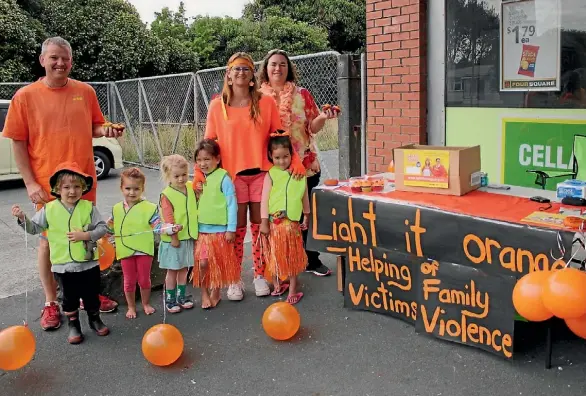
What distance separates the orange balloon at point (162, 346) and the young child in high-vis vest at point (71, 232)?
716 mm

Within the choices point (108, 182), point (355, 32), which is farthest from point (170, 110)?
point (355, 32)

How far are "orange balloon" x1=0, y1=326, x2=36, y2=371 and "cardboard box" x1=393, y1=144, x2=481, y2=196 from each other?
2.61m

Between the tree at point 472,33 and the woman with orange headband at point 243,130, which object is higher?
the tree at point 472,33

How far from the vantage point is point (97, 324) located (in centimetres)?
409

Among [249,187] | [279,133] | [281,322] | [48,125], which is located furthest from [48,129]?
[281,322]

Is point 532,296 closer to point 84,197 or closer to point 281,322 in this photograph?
point 281,322

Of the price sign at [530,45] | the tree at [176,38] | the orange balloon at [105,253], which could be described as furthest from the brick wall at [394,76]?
the tree at [176,38]

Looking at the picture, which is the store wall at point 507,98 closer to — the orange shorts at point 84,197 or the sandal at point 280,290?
the sandal at point 280,290

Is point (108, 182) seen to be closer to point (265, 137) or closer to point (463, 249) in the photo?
point (265, 137)

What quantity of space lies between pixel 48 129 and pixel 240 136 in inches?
52.5

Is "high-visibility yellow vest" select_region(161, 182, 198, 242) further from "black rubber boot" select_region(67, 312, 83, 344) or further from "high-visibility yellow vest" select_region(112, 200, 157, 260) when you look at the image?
"black rubber boot" select_region(67, 312, 83, 344)

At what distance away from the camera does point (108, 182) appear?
1145cm

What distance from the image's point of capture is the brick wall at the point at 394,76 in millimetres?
5953

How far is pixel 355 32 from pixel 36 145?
22734 mm
